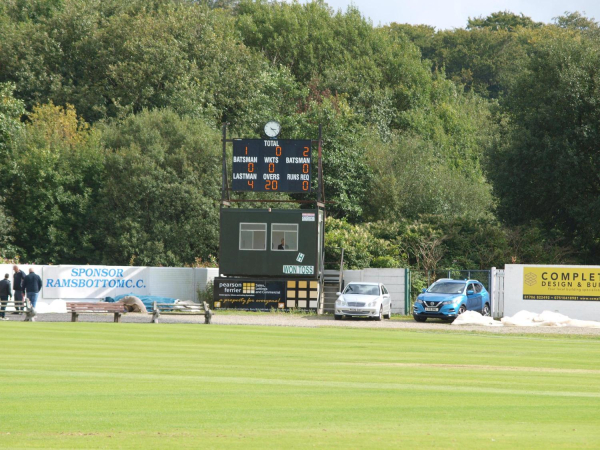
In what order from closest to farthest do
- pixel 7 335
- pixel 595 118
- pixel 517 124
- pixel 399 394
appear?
pixel 399 394, pixel 7 335, pixel 595 118, pixel 517 124

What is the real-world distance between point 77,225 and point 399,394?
1784 inches

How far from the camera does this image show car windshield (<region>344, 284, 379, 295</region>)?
36031 millimetres

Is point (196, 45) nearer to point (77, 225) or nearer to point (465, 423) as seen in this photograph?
point (77, 225)

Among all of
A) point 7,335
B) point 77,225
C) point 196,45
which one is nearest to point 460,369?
point 7,335

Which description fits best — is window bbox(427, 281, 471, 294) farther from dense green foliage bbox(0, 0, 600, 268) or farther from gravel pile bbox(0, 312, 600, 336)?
dense green foliage bbox(0, 0, 600, 268)

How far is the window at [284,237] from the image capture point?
129 ft

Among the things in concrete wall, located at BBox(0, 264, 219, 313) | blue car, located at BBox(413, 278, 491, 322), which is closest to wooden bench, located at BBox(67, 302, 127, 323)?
concrete wall, located at BBox(0, 264, 219, 313)

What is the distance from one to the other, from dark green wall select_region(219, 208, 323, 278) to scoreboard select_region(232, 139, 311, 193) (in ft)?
4.63

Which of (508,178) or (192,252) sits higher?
(508,178)

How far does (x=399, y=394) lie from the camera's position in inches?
463

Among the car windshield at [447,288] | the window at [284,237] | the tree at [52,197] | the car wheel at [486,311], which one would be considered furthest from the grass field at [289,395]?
the tree at [52,197]

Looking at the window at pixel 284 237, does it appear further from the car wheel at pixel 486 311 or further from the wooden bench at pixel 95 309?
the wooden bench at pixel 95 309

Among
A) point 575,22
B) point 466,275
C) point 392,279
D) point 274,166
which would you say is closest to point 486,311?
point 392,279

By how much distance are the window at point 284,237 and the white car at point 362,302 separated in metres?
4.08
